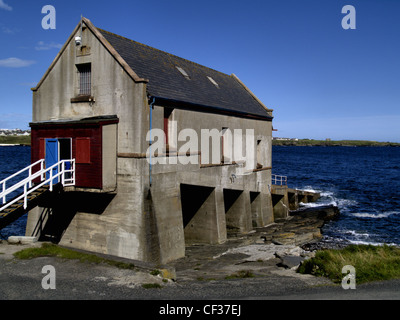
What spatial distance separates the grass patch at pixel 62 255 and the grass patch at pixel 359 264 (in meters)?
5.92

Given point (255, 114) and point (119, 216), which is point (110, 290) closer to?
point (119, 216)

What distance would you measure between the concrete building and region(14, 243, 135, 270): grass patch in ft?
9.46

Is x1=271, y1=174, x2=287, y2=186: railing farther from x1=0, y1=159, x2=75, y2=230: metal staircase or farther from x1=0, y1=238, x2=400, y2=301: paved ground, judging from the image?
x1=0, y1=238, x2=400, y2=301: paved ground

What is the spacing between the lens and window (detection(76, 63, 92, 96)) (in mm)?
16375

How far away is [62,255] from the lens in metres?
12.2

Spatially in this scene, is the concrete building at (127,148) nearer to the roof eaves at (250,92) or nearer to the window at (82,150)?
the window at (82,150)

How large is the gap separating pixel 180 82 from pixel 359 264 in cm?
1259

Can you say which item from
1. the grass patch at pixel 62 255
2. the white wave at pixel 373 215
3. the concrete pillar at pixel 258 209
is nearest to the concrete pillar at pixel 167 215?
the grass patch at pixel 62 255

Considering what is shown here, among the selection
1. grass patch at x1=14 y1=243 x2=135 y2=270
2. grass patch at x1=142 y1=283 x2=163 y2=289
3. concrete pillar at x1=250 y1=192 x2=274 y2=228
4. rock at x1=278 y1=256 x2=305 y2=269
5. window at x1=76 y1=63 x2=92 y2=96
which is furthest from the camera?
concrete pillar at x1=250 y1=192 x2=274 y2=228

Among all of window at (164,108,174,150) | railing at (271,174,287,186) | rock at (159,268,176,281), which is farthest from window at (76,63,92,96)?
railing at (271,174,287,186)

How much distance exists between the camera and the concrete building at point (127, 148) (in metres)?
14.9

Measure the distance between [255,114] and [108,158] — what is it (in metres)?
12.9

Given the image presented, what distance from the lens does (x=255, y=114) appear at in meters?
24.9

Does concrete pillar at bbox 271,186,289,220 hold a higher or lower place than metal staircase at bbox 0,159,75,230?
lower
